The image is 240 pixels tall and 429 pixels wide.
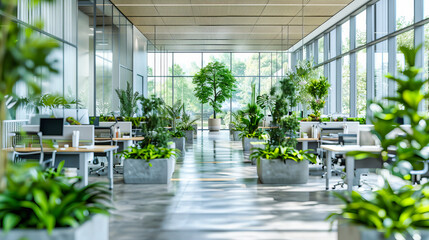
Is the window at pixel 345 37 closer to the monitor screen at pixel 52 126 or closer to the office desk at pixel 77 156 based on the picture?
the office desk at pixel 77 156

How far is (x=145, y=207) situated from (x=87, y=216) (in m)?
2.34

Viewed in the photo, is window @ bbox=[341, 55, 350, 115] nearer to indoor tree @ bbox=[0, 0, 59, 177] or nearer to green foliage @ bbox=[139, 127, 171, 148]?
green foliage @ bbox=[139, 127, 171, 148]

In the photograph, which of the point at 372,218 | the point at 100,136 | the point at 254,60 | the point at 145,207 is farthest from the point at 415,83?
the point at 254,60

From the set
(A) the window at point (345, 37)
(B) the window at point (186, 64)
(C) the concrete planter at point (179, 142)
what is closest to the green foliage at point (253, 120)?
(C) the concrete planter at point (179, 142)

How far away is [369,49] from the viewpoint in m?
11.7

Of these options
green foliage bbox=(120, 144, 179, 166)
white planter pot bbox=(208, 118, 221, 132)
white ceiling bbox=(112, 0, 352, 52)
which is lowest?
green foliage bbox=(120, 144, 179, 166)

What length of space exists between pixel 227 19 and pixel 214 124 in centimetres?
859

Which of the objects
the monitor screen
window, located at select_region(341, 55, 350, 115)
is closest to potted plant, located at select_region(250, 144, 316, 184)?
the monitor screen

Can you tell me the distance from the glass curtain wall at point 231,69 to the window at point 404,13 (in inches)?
461

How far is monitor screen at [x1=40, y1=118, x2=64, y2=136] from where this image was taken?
5.84 metres

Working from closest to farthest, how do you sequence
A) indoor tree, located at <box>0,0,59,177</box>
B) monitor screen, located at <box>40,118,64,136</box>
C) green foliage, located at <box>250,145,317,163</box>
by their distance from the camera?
1. indoor tree, located at <box>0,0,59,177</box>
2. monitor screen, located at <box>40,118,64,136</box>
3. green foliage, located at <box>250,145,317,163</box>

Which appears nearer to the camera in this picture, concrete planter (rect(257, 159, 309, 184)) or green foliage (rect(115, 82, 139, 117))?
concrete planter (rect(257, 159, 309, 184))

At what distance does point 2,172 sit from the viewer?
1.93m

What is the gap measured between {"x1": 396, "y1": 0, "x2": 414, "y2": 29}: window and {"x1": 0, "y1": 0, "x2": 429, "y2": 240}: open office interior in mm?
48
